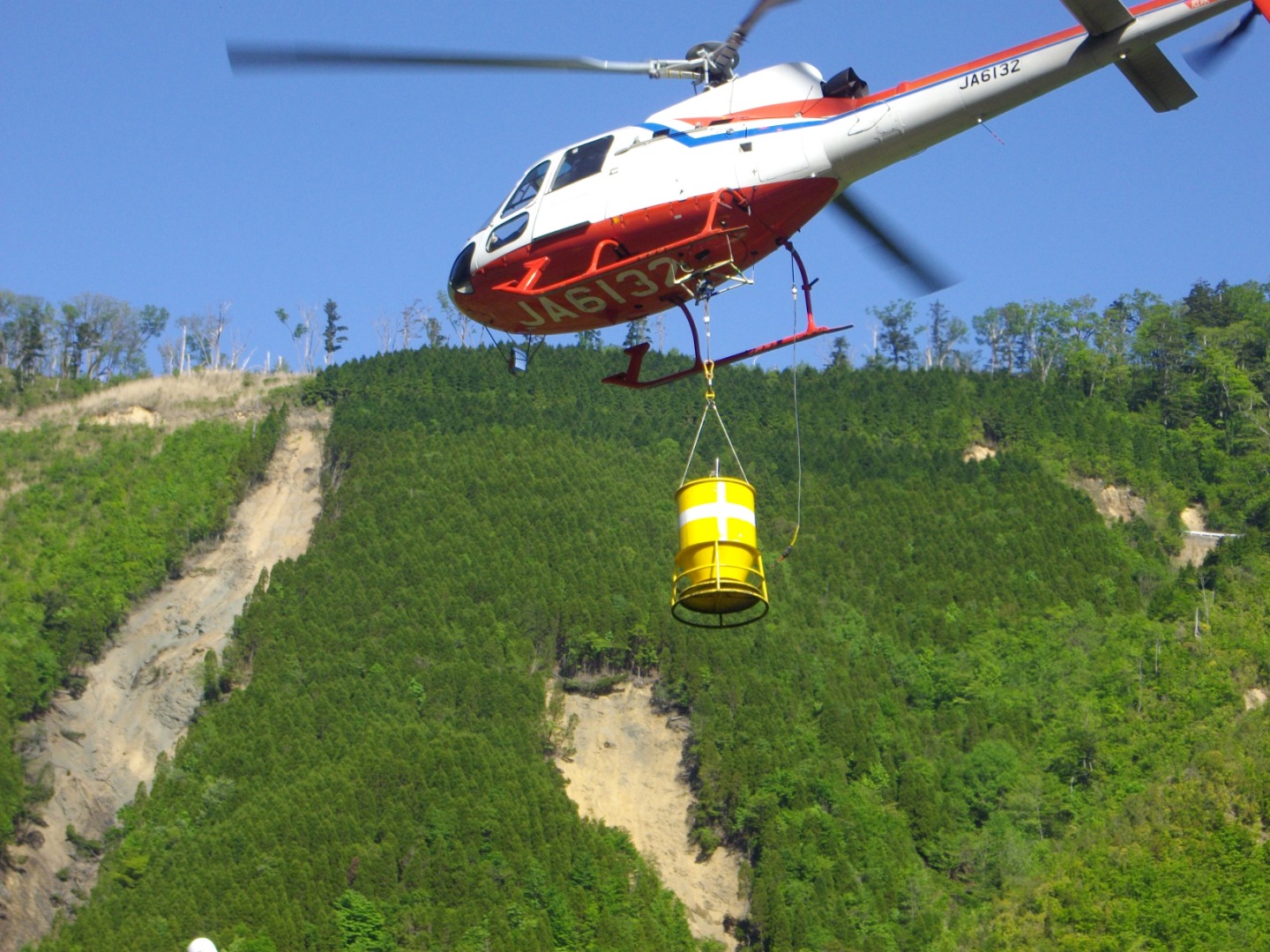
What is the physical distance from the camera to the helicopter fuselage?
19.1 meters

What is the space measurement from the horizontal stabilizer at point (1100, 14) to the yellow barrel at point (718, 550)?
239 inches

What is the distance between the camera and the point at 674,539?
7288 cm

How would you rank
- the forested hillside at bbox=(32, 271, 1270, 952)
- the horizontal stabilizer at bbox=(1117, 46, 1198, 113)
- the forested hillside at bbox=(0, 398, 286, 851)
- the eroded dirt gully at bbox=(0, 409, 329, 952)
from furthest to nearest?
the forested hillside at bbox=(0, 398, 286, 851), the eroded dirt gully at bbox=(0, 409, 329, 952), the forested hillside at bbox=(32, 271, 1270, 952), the horizontal stabilizer at bbox=(1117, 46, 1198, 113)

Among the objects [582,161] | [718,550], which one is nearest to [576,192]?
[582,161]

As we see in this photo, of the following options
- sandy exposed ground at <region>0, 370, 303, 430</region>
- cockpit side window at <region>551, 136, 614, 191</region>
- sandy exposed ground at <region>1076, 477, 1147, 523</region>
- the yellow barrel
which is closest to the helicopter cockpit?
cockpit side window at <region>551, 136, 614, 191</region>

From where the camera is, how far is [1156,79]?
63.2 feet

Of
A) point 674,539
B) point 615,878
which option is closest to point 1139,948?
point 615,878

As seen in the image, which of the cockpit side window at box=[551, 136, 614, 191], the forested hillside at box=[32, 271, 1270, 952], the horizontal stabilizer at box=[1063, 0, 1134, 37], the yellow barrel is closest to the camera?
the yellow barrel

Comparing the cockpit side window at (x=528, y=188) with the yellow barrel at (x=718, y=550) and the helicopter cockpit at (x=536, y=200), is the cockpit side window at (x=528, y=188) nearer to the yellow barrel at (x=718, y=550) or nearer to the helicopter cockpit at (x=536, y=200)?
the helicopter cockpit at (x=536, y=200)

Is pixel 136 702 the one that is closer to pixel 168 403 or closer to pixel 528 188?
pixel 168 403

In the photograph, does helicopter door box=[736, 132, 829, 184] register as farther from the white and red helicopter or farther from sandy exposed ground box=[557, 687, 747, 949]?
sandy exposed ground box=[557, 687, 747, 949]

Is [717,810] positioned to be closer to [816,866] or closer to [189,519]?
[816,866]

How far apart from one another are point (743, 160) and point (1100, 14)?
402 centimetres

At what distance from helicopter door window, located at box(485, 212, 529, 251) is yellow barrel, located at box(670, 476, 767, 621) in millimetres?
5283
